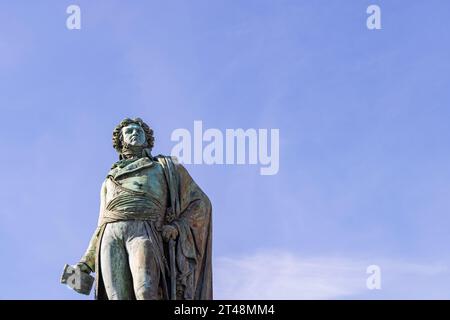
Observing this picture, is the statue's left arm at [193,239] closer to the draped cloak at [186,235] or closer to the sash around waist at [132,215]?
the draped cloak at [186,235]

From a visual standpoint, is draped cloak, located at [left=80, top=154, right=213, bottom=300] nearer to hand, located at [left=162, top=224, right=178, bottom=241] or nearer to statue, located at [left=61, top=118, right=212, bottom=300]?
statue, located at [left=61, top=118, right=212, bottom=300]

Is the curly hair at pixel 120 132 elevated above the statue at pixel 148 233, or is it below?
above

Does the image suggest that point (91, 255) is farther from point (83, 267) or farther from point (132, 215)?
point (132, 215)

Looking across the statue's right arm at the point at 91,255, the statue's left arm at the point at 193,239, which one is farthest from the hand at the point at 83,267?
the statue's left arm at the point at 193,239

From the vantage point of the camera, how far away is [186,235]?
2986cm

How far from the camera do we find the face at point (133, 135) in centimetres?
3081

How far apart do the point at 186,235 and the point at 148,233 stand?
86 cm

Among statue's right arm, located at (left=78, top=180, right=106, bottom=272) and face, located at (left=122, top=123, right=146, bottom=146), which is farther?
face, located at (left=122, top=123, right=146, bottom=146)

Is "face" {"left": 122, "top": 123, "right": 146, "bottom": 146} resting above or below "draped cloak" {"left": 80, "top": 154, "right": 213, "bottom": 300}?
above

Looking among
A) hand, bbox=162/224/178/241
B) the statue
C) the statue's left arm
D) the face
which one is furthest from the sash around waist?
the face

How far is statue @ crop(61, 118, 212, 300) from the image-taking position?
29.1 metres

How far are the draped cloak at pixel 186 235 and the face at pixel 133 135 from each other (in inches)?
18.5

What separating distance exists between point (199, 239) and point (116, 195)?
1779 mm
